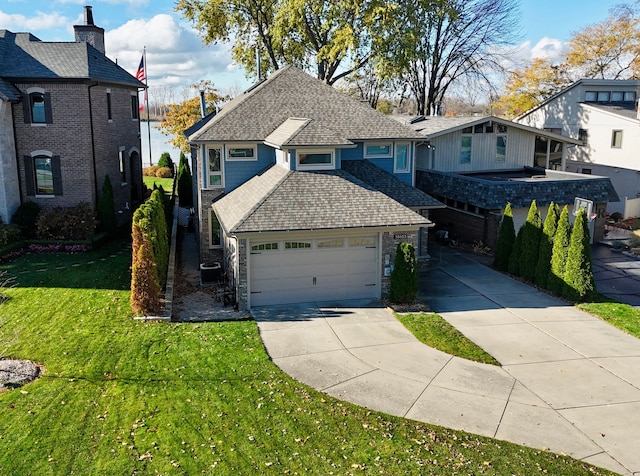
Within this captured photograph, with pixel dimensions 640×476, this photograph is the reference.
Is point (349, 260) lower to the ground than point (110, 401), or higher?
higher

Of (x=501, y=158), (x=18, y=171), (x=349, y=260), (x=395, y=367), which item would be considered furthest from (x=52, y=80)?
(x=501, y=158)

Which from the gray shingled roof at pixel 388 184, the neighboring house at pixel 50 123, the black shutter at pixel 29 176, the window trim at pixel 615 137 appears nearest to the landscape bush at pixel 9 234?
the neighboring house at pixel 50 123

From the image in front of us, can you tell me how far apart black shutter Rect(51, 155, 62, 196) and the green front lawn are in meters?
11.2

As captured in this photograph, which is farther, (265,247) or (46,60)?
(46,60)

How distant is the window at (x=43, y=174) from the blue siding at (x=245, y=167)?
868cm

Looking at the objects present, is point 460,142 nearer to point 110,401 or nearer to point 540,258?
point 540,258

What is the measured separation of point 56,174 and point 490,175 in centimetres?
2030

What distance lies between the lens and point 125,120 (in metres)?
28.3

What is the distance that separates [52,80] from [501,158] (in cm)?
2134

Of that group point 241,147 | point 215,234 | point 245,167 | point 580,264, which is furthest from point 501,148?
point 215,234

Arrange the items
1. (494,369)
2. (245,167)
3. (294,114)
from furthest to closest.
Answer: (294,114) → (245,167) → (494,369)

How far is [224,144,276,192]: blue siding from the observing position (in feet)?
65.5

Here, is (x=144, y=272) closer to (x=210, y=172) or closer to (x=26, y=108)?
(x=210, y=172)

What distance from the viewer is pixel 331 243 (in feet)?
55.4
